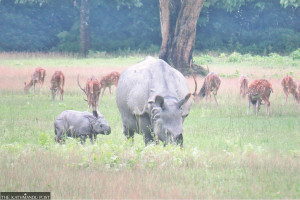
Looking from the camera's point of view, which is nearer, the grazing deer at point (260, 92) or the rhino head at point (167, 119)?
the rhino head at point (167, 119)

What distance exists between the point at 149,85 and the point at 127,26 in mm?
39893

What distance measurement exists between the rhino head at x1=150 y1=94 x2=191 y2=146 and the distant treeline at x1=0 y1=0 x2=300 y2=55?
35657 mm

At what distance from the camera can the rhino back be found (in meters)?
9.27

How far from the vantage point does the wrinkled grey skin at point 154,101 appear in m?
8.60

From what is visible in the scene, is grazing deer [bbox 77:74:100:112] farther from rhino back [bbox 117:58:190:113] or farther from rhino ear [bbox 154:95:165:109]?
rhino ear [bbox 154:95:165:109]

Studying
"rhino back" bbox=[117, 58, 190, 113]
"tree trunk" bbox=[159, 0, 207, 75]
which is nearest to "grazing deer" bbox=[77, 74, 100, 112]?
"rhino back" bbox=[117, 58, 190, 113]

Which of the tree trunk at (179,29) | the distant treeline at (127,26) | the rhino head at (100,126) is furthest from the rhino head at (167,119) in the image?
the distant treeline at (127,26)

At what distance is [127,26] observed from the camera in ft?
160

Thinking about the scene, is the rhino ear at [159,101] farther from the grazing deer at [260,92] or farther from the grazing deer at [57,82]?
the grazing deer at [57,82]

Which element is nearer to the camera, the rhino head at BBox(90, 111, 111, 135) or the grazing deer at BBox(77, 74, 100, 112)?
the rhino head at BBox(90, 111, 111, 135)

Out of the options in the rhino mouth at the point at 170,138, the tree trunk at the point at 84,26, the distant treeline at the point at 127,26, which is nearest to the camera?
the rhino mouth at the point at 170,138

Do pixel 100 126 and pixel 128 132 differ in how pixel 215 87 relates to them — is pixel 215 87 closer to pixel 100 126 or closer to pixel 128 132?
pixel 100 126

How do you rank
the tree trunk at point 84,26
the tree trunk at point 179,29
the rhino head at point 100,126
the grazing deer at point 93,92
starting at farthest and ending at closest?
A: the tree trunk at point 84,26
the tree trunk at point 179,29
the grazing deer at point 93,92
the rhino head at point 100,126

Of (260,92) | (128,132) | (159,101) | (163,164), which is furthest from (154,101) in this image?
(260,92)
